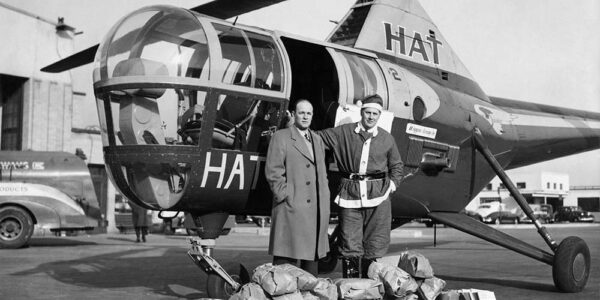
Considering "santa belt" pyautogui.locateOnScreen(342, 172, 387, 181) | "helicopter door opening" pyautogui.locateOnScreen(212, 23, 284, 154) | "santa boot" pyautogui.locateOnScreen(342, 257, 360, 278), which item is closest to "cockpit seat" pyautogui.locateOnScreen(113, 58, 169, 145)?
"helicopter door opening" pyautogui.locateOnScreen(212, 23, 284, 154)

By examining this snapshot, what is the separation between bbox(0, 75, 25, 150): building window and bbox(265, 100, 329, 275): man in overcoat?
20.2m

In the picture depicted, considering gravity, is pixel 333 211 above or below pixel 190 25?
below

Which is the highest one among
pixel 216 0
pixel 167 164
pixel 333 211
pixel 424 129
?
pixel 216 0

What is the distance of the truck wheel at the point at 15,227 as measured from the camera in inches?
630

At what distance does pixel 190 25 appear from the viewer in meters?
5.74

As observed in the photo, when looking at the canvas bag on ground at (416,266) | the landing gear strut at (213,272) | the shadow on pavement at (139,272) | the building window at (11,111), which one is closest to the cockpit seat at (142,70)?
the landing gear strut at (213,272)

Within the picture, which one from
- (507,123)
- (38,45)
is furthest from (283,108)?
(38,45)

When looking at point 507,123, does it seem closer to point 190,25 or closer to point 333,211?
point 333,211

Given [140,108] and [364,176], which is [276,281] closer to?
[364,176]

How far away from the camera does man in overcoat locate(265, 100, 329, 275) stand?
5.48 metres

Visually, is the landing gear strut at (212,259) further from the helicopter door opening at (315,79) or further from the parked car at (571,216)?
the parked car at (571,216)

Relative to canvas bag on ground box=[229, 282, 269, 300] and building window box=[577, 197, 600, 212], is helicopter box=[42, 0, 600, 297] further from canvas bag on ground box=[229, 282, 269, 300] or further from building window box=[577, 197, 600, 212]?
building window box=[577, 197, 600, 212]

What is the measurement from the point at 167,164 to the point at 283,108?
4.01ft

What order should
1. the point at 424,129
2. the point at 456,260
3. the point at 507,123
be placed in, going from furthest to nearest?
the point at 456,260, the point at 507,123, the point at 424,129
